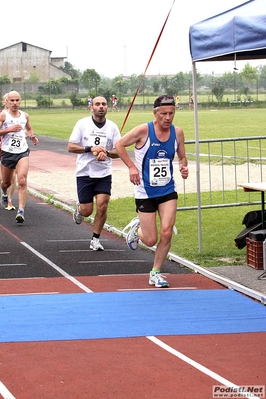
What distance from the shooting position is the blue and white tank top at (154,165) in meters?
9.65

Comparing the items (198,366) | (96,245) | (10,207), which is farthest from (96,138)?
(198,366)

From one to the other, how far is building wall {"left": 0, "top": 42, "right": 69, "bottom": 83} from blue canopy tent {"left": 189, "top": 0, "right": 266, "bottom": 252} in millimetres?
122722

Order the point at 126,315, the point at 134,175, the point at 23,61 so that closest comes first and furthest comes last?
1. the point at 126,315
2. the point at 134,175
3. the point at 23,61

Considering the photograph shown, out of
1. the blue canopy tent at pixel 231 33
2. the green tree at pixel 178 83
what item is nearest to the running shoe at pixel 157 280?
the blue canopy tent at pixel 231 33

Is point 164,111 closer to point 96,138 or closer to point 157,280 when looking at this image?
point 157,280

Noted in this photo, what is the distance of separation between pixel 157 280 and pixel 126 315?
132 cm

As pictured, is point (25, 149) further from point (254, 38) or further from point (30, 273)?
point (254, 38)

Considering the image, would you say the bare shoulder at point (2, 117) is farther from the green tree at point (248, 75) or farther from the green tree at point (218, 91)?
the green tree at point (218, 91)

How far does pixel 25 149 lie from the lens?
14.4 metres

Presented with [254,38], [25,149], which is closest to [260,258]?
[254,38]

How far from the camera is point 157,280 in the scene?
31.8 ft

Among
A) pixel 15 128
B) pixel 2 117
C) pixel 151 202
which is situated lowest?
pixel 151 202

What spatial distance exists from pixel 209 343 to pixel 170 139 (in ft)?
9.84

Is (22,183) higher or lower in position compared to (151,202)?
lower
